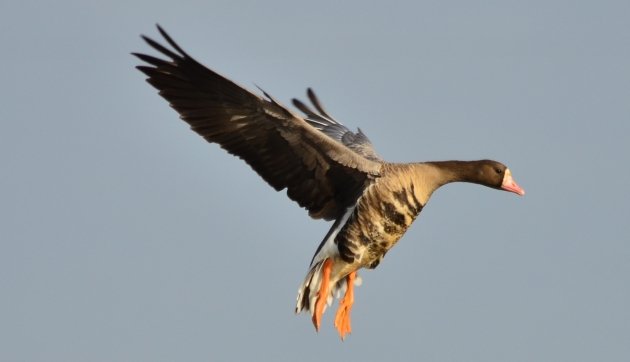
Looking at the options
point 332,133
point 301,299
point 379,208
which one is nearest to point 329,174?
point 379,208

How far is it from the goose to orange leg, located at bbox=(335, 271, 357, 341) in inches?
21.8

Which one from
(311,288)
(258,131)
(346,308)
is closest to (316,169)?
(258,131)

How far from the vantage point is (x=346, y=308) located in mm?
15961

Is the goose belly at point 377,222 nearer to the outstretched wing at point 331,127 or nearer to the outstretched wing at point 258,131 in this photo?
the outstretched wing at point 258,131

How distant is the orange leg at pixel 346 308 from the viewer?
51.8 ft

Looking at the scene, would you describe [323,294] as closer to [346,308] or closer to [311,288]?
[311,288]

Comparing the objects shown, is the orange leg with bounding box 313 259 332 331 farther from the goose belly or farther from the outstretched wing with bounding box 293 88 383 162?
the outstretched wing with bounding box 293 88 383 162

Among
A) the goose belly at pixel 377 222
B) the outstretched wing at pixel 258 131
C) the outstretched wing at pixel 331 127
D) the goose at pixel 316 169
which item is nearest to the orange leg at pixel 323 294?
→ the goose at pixel 316 169

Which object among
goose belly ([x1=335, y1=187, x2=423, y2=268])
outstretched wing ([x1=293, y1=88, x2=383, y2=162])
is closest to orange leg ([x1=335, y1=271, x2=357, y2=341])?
goose belly ([x1=335, y1=187, x2=423, y2=268])

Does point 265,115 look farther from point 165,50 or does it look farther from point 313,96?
point 313,96

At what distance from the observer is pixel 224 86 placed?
14.0 meters

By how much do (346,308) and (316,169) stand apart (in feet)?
7.41

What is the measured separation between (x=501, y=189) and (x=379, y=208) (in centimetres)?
212

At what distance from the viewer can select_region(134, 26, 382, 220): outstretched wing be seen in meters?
13.9
